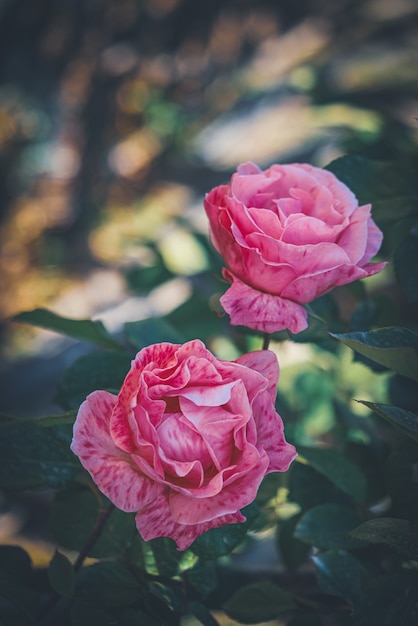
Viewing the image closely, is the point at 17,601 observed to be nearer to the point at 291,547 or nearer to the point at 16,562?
the point at 16,562

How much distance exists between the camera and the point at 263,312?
1.35ft

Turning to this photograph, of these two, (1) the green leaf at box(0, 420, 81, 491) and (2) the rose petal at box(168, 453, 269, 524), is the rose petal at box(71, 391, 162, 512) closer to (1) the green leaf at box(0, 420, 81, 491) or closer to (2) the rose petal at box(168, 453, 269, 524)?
(2) the rose petal at box(168, 453, 269, 524)

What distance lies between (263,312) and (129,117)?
2.42 m

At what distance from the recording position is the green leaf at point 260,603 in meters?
0.51

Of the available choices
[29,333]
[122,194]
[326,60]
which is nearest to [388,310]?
[29,333]

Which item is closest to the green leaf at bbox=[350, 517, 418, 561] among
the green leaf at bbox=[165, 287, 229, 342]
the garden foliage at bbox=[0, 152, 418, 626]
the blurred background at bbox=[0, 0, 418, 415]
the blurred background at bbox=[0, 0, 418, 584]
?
the garden foliage at bbox=[0, 152, 418, 626]

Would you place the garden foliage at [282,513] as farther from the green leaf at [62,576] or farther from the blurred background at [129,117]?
the blurred background at [129,117]

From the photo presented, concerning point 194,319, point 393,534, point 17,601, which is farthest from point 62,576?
point 194,319

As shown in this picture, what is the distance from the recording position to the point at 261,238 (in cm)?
41

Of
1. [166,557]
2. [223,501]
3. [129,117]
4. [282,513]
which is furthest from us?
[129,117]

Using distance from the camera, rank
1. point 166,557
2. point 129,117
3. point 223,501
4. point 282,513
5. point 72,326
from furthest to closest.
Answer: point 129,117 < point 282,513 < point 72,326 < point 166,557 < point 223,501

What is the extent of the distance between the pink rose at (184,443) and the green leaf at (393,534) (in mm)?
85

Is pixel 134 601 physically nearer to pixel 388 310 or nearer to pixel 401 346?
pixel 401 346

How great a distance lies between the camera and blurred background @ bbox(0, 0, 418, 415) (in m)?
2.05
